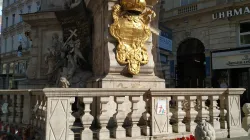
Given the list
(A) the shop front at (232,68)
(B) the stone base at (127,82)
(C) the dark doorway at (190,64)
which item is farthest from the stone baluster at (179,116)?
(C) the dark doorway at (190,64)

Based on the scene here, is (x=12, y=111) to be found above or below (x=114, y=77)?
below

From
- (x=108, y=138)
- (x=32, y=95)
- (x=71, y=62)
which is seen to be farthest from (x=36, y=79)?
(x=108, y=138)

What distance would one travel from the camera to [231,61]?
2542 cm

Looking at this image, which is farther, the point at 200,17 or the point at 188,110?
the point at 200,17

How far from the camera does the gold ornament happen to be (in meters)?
7.25

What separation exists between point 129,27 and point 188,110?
2.55 m

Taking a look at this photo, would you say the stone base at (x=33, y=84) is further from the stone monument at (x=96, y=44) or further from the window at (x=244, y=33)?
the window at (x=244, y=33)

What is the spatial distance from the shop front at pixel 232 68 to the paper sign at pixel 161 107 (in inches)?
764

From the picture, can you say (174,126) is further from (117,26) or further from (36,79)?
(36,79)

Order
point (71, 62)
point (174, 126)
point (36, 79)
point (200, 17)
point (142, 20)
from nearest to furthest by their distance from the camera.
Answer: point (174, 126) < point (142, 20) < point (71, 62) < point (36, 79) < point (200, 17)

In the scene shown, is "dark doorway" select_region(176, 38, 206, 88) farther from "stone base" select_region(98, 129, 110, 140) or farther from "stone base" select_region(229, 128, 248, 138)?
"stone base" select_region(98, 129, 110, 140)

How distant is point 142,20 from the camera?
763 cm

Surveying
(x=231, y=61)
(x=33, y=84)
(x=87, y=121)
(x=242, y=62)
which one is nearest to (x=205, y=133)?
(x=87, y=121)

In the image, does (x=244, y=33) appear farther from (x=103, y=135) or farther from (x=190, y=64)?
(x=103, y=135)
